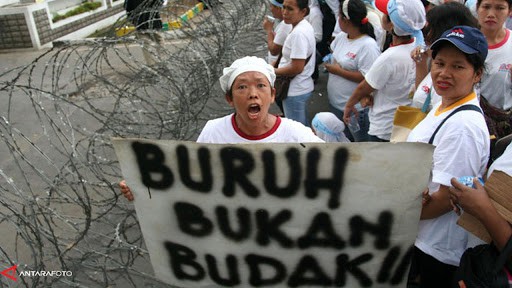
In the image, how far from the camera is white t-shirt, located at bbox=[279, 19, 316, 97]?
158 inches

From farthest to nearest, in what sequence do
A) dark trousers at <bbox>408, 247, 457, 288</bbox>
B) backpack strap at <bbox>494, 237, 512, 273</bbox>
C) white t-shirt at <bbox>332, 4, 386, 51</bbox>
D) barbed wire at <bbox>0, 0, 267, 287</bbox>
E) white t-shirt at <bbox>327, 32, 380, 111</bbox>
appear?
white t-shirt at <bbox>332, 4, 386, 51</bbox>, white t-shirt at <bbox>327, 32, 380, 111</bbox>, barbed wire at <bbox>0, 0, 267, 287</bbox>, dark trousers at <bbox>408, 247, 457, 288</bbox>, backpack strap at <bbox>494, 237, 512, 273</bbox>

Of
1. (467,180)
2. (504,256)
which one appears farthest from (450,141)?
(504,256)

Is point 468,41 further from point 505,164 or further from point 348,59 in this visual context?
point 348,59

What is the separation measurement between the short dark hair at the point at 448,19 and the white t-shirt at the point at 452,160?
89 centimetres

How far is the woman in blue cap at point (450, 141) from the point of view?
A: 180 cm

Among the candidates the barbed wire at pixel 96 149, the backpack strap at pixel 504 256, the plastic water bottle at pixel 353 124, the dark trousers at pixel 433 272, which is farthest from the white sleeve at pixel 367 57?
the backpack strap at pixel 504 256

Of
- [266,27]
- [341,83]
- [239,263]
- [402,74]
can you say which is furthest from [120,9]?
[239,263]

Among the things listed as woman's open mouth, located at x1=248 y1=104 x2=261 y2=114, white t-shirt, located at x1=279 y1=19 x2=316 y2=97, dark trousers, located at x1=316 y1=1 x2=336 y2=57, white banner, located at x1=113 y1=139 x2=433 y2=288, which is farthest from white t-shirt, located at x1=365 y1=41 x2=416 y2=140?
dark trousers, located at x1=316 y1=1 x2=336 y2=57

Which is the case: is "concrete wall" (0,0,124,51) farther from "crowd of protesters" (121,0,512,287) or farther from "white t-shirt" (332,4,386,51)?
"white t-shirt" (332,4,386,51)

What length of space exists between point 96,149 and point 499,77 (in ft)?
13.4

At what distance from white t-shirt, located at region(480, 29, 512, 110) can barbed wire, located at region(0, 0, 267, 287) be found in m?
2.00

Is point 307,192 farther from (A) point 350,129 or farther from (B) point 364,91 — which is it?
(A) point 350,129

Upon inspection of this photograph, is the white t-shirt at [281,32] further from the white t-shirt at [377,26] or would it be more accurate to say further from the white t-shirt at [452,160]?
the white t-shirt at [452,160]

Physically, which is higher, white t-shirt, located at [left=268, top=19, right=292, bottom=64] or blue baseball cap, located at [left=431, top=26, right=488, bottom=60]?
blue baseball cap, located at [left=431, top=26, right=488, bottom=60]
